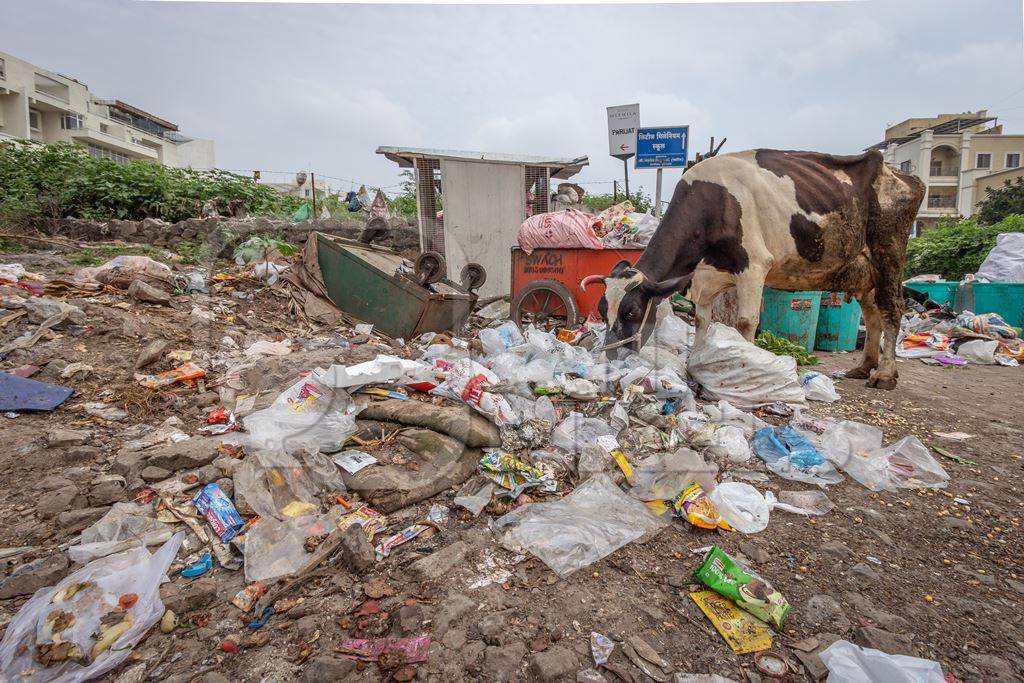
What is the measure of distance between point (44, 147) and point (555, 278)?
11.1 m

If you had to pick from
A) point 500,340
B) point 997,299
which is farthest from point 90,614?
point 997,299

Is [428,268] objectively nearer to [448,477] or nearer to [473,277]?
[473,277]

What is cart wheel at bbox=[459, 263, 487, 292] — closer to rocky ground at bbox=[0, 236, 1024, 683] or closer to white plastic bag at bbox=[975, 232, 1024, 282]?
rocky ground at bbox=[0, 236, 1024, 683]

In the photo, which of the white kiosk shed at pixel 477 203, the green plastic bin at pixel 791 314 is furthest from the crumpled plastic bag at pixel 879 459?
the white kiosk shed at pixel 477 203

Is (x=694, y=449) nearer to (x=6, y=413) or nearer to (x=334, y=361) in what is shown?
(x=334, y=361)

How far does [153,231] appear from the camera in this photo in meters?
8.11

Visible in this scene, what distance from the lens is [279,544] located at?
1925 millimetres

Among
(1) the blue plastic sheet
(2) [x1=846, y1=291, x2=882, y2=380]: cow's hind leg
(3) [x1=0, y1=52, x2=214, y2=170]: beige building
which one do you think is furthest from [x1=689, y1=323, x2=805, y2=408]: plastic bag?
(3) [x1=0, y1=52, x2=214, y2=170]: beige building

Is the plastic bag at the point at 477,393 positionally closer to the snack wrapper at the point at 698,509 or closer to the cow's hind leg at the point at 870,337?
the snack wrapper at the point at 698,509

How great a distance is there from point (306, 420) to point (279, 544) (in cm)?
77

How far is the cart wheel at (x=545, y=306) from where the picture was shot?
5.54m

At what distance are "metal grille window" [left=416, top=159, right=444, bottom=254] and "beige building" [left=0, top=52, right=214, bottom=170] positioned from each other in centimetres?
2153

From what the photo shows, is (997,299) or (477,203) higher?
(477,203)

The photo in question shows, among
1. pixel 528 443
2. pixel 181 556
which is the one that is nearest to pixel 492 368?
pixel 528 443
